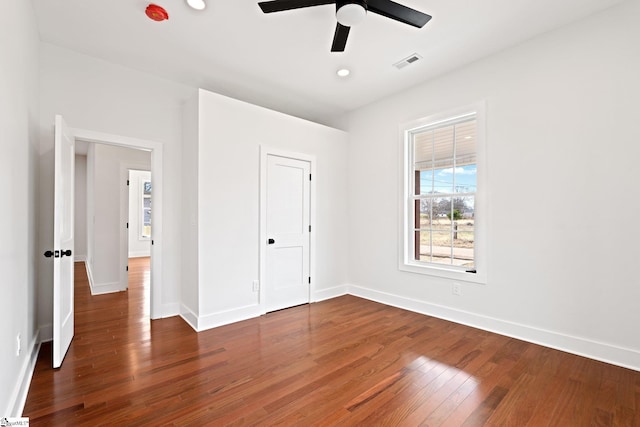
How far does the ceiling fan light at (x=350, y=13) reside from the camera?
2.03 m

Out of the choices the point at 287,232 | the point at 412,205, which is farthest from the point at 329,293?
the point at 412,205

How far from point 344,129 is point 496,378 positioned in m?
3.92

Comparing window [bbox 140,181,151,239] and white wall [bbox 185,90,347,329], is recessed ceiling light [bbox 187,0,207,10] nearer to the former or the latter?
white wall [bbox 185,90,347,329]

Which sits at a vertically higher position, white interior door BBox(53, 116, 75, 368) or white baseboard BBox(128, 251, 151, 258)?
white interior door BBox(53, 116, 75, 368)

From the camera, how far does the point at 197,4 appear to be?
8.04 feet

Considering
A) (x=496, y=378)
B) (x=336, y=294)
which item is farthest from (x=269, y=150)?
(x=496, y=378)

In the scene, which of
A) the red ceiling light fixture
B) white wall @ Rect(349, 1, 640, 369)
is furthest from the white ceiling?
white wall @ Rect(349, 1, 640, 369)

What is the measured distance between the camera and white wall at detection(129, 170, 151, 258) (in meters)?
9.09

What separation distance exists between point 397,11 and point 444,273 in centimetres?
283

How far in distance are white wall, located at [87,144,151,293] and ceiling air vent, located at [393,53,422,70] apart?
463 centimetres

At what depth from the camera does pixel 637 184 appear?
2.44m

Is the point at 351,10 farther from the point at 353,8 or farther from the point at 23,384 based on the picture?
the point at 23,384

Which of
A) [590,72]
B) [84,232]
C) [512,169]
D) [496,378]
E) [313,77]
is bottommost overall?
[496,378]

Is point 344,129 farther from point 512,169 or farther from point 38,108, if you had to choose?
point 38,108
